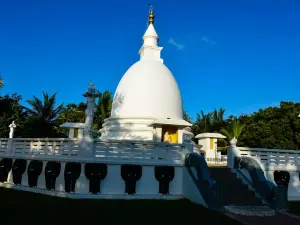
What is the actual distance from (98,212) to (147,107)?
1172cm

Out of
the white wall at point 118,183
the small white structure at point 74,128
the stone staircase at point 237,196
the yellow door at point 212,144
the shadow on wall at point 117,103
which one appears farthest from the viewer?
the yellow door at point 212,144

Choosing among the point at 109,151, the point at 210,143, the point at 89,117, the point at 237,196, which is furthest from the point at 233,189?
the point at 210,143

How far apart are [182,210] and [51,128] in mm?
23806

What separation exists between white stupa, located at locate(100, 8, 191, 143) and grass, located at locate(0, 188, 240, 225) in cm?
742

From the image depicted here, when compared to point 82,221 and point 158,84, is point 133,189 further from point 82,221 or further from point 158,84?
point 158,84

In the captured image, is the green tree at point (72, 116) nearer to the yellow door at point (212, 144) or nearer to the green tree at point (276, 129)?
the yellow door at point (212, 144)

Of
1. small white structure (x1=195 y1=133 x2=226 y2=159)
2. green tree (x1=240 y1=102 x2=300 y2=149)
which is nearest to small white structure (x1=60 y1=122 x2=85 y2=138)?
small white structure (x1=195 y1=133 x2=226 y2=159)

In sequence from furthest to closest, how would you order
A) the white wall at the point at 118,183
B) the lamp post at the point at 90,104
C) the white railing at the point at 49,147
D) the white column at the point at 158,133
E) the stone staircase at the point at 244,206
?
the white column at the point at 158,133 → the lamp post at the point at 90,104 → the white railing at the point at 49,147 → the white wall at the point at 118,183 → the stone staircase at the point at 244,206

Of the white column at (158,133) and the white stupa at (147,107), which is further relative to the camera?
the white stupa at (147,107)

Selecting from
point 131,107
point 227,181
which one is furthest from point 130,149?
point 131,107

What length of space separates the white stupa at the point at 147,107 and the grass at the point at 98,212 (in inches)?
292

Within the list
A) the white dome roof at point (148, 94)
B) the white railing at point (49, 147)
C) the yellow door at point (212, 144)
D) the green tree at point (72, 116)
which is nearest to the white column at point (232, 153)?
the white dome roof at point (148, 94)

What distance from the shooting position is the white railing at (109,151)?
1348 cm

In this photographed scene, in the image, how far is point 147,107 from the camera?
70.2ft
